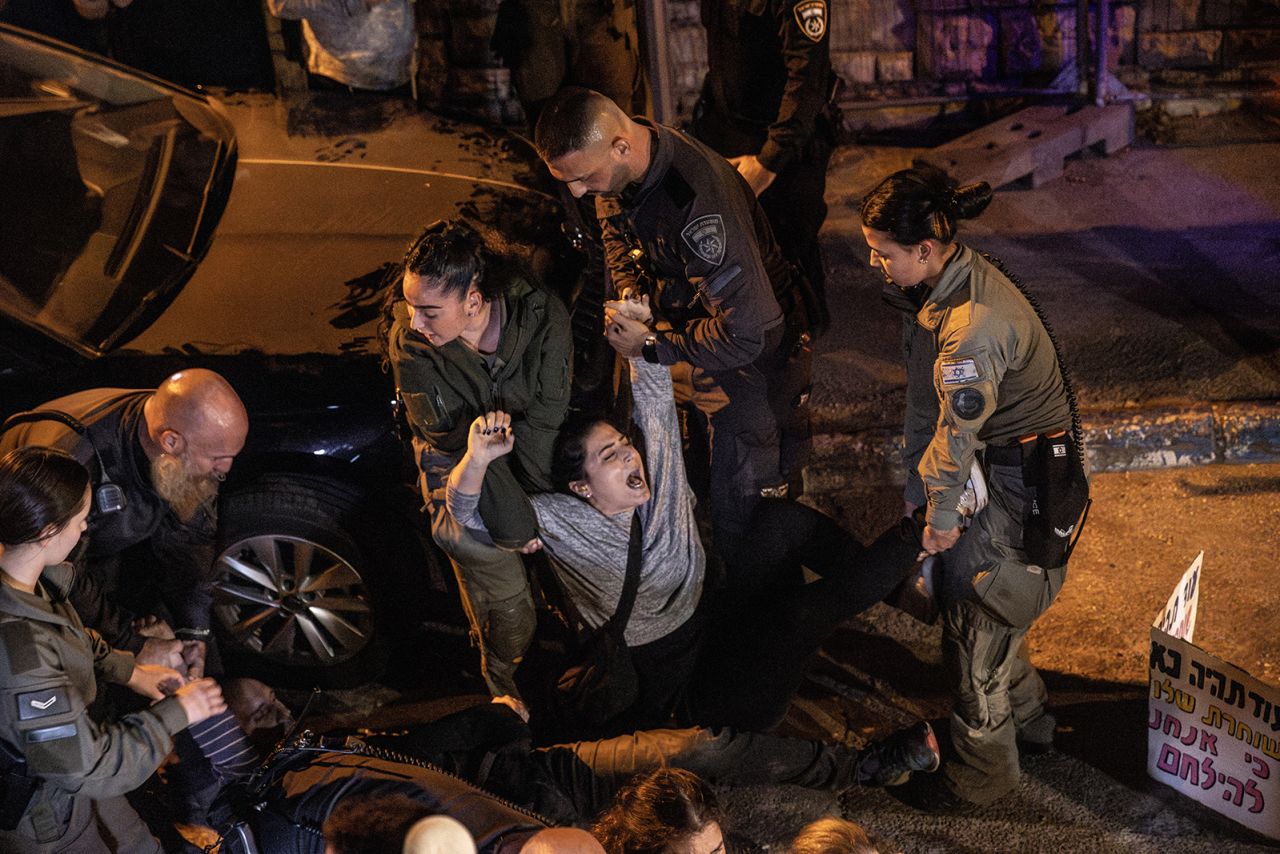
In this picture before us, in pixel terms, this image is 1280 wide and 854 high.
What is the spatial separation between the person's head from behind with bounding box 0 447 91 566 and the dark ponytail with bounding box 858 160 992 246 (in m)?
2.08

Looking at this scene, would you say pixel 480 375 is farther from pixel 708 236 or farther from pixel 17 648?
pixel 17 648

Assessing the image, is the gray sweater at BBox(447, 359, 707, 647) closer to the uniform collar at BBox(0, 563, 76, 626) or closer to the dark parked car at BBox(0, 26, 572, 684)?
the dark parked car at BBox(0, 26, 572, 684)

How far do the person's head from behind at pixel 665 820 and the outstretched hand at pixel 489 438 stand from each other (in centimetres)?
107

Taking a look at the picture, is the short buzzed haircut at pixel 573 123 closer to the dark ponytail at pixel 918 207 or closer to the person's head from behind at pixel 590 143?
the person's head from behind at pixel 590 143

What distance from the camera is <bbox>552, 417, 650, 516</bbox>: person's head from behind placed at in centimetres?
377

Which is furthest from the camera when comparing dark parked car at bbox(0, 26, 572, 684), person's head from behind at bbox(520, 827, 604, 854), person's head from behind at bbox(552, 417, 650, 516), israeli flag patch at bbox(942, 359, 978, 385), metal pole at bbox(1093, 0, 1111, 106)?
metal pole at bbox(1093, 0, 1111, 106)

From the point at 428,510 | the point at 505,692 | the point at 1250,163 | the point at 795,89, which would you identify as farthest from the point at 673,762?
the point at 1250,163

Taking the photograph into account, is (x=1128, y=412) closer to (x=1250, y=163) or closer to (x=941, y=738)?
(x=941, y=738)

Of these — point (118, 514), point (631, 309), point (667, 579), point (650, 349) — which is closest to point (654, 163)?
point (631, 309)

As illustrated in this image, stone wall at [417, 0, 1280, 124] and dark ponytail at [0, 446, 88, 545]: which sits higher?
stone wall at [417, 0, 1280, 124]

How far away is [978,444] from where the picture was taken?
11.4 feet

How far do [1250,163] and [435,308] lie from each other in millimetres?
6321

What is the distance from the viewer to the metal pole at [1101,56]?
838 centimetres

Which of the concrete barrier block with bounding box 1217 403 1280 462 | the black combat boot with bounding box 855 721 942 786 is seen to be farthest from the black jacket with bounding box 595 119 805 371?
the concrete barrier block with bounding box 1217 403 1280 462
